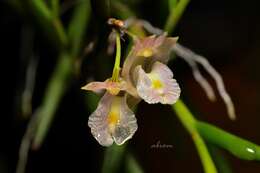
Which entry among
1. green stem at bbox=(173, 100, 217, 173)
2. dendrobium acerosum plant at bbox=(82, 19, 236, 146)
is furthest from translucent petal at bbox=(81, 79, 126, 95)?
green stem at bbox=(173, 100, 217, 173)

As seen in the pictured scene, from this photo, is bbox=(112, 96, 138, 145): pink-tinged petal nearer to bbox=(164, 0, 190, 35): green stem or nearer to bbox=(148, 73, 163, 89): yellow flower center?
bbox=(148, 73, 163, 89): yellow flower center

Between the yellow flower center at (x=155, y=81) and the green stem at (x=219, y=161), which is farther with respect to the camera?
the green stem at (x=219, y=161)

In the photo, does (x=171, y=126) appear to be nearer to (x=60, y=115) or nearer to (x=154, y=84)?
(x=60, y=115)

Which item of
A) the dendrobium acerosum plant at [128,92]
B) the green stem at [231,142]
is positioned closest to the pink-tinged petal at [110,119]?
the dendrobium acerosum plant at [128,92]

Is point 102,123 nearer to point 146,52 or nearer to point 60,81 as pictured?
point 146,52

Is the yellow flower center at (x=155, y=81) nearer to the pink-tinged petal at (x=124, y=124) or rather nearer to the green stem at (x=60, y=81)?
the pink-tinged petal at (x=124, y=124)

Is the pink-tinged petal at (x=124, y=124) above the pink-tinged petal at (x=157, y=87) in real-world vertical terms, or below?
below

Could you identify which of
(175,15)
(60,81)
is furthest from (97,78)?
(175,15)

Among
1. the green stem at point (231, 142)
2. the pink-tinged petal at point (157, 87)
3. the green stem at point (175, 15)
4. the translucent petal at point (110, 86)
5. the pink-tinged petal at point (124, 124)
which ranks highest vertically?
the green stem at point (175, 15)
